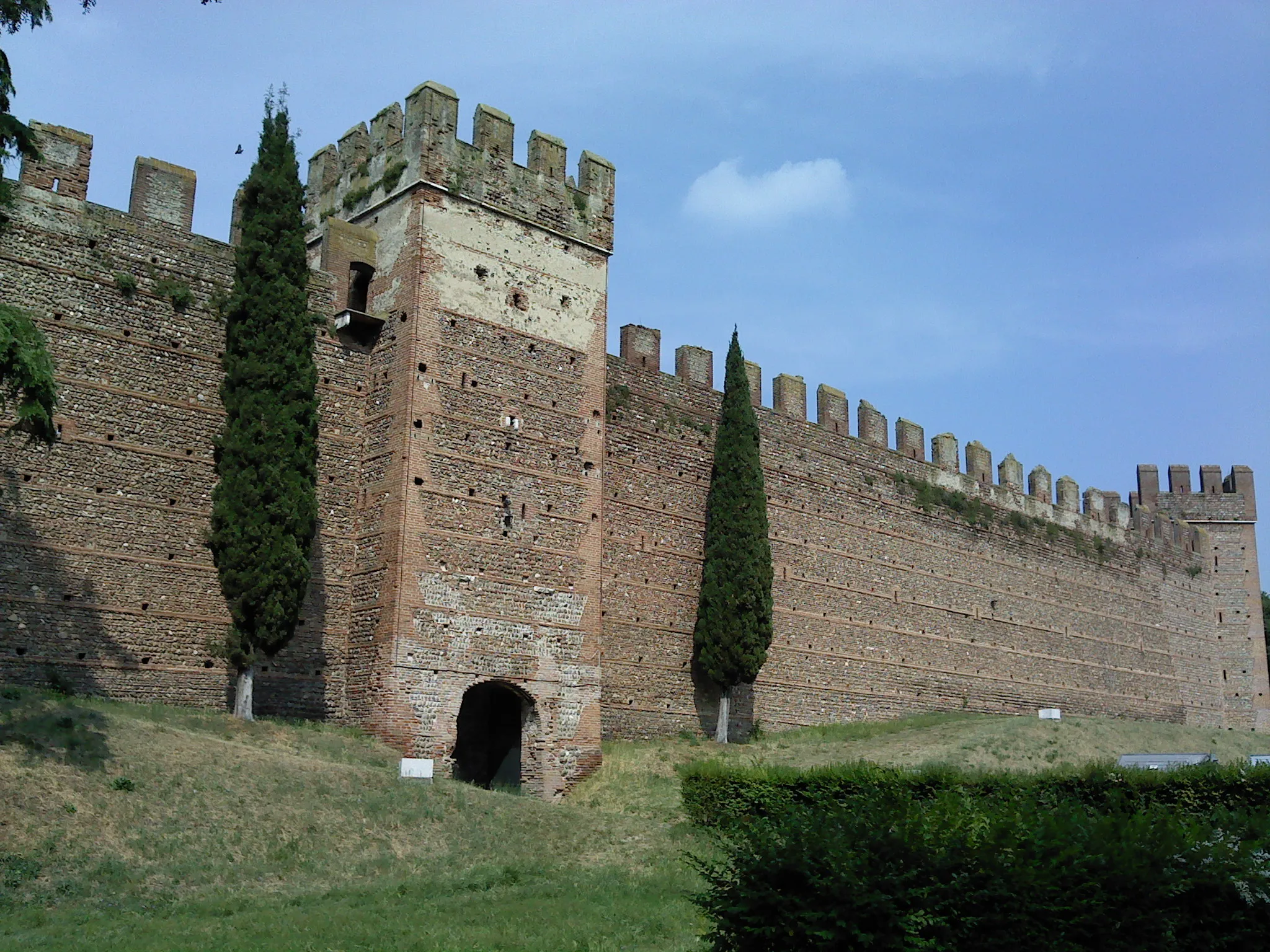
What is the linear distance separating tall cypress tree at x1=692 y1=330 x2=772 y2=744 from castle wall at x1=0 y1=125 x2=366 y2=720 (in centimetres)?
742

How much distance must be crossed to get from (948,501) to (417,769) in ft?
61.8

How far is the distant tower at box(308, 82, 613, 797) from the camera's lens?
20047 millimetres

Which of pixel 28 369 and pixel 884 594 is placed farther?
pixel 884 594

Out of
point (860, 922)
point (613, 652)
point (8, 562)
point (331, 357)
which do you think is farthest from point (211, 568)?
point (860, 922)

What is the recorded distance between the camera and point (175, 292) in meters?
19.5

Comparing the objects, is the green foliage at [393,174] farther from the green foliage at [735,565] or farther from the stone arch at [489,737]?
the stone arch at [489,737]

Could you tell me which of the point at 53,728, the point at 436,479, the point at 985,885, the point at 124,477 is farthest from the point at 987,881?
the point at 124,477

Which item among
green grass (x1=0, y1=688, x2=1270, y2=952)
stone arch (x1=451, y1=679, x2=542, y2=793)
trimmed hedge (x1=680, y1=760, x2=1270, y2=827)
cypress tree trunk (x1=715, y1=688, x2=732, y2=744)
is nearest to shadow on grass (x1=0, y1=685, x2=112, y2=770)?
green grass (x1=0, y1=688, x2=1270, y2=952)

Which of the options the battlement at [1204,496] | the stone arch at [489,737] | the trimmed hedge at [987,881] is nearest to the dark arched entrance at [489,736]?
the stone arch at [489,737]

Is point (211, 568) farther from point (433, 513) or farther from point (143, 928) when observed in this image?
point (143, 928)

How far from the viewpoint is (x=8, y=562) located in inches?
681

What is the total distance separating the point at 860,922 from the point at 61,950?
6336mm

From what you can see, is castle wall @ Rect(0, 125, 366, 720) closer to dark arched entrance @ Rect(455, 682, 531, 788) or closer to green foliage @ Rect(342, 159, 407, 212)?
green foliage @ Rect(342, 159, 407, 212)

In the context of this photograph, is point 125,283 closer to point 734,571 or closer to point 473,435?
point 473,435
